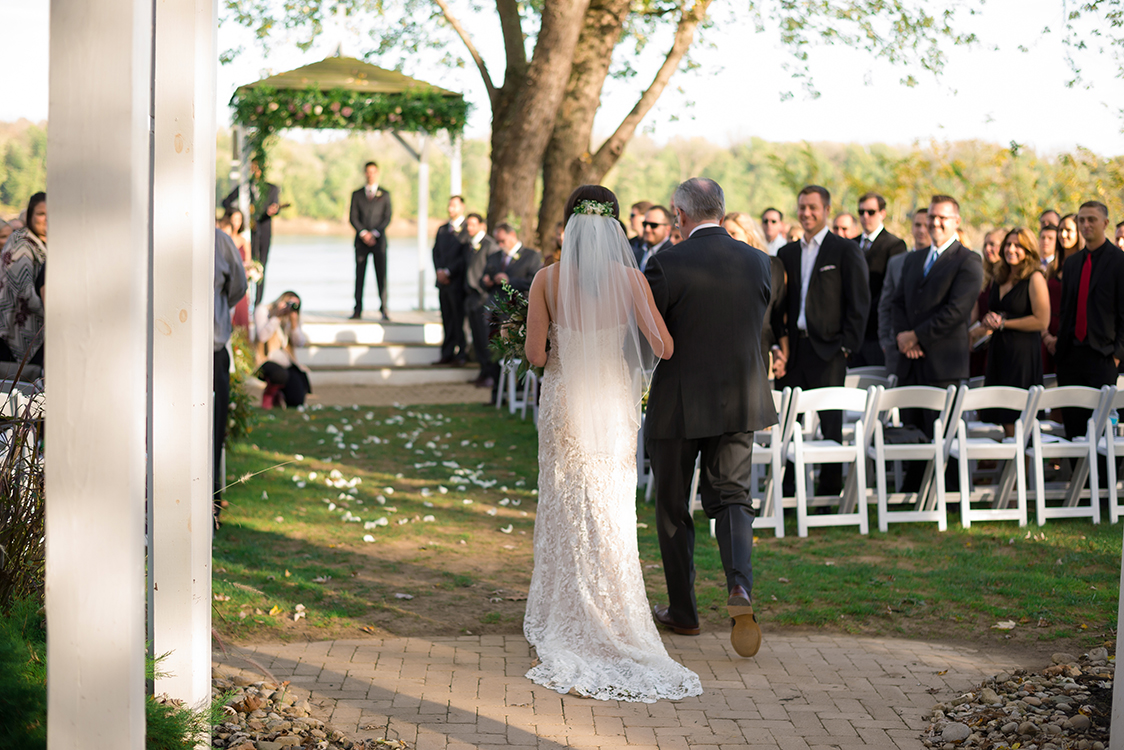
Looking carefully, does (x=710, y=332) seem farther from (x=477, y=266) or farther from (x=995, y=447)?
(x=477, y=266)

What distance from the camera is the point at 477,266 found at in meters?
14.5

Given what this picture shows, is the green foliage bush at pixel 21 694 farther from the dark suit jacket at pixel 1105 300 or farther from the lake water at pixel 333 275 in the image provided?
the lake water at pixel 333 275

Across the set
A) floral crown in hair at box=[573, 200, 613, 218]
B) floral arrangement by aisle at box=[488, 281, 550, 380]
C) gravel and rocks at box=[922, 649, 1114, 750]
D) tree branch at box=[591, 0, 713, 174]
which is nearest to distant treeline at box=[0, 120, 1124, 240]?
floral arrangement by aisle at box=[488, 281, 550, 380]

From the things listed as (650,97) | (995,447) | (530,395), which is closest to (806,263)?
(995,447)

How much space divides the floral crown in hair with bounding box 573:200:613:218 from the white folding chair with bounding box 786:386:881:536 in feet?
8.67

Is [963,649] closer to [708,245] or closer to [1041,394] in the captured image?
[708,245]

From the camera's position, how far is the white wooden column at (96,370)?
2.34 m

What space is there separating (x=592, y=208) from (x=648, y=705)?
2.18 meters

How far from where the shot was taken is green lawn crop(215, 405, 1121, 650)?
5.51 meters

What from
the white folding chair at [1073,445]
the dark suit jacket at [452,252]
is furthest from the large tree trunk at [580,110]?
the white folding chair at [1073,445]

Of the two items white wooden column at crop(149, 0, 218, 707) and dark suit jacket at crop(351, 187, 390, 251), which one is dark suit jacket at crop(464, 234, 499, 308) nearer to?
dark suit jacket at crop(351, 187, 390, 251)

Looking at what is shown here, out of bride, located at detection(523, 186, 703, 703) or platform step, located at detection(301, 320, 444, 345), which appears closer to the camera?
bride, located at detection(523, 186, 703, 703)

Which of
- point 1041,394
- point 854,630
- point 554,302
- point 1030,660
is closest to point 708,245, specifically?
point 554,302

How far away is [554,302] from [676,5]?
486 inches
